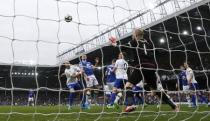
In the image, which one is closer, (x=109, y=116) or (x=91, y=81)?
(x=109, y=116)

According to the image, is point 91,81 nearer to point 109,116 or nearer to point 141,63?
point 141,63

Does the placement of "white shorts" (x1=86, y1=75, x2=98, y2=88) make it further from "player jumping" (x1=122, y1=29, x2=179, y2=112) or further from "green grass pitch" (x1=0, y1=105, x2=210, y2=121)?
"player jumping" (x1=122, y1=29, x2=179, y2=112)

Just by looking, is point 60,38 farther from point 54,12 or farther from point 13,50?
point 13,50

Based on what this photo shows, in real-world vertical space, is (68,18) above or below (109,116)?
above

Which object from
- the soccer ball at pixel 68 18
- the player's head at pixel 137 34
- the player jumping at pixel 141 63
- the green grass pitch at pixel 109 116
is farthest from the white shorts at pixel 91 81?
the soccer ball at pixel 68 18

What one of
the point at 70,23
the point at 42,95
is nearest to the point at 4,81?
the point at 42,95

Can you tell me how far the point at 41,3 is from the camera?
577 centimetres

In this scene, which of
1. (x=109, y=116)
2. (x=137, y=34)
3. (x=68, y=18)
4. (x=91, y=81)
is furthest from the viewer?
(x=91, y=81)

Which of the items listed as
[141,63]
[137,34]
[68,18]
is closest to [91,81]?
[141,63]

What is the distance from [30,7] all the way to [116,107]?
4.82 meters

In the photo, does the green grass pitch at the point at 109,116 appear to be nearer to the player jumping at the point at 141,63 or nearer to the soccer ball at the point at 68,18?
the player jumping at the point at 141,63

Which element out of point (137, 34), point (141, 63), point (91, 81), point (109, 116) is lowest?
point (109, 116)

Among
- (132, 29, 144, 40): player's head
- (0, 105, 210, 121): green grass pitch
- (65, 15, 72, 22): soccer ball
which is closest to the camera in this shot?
(65, 15, 72, 22): soccer ball

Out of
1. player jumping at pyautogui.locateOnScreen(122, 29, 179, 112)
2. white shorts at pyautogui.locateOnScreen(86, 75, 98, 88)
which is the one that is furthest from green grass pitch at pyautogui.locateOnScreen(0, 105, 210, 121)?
white shorts at pyautogui.locateOnScreen(86, 75, 98, 88)
